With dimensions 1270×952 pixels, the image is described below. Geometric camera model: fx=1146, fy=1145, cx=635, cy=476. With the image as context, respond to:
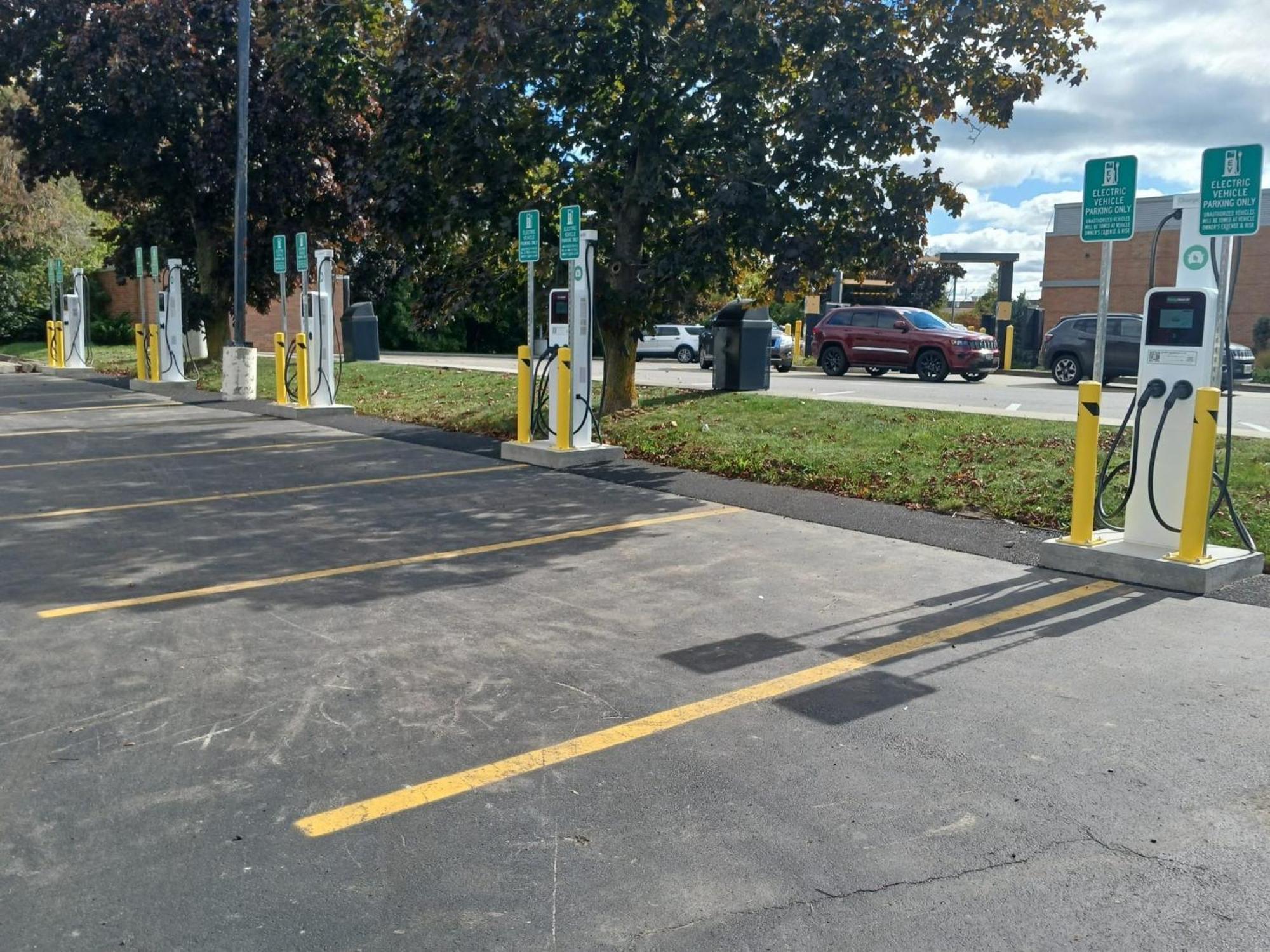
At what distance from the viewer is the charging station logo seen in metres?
7.07

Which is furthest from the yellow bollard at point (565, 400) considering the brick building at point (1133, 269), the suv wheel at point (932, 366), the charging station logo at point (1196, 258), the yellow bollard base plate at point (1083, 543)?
the brick building at point (1133, 269)

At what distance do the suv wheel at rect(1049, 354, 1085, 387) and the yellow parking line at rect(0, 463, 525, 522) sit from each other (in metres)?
15.0

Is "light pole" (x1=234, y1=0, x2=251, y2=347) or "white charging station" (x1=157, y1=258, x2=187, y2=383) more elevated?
"light pole" (x1=234, y1=0, x2=251, y2=347)

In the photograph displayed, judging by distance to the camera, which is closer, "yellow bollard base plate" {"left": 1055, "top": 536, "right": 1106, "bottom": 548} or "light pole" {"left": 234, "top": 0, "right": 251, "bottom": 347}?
"yellow bollard base plate" {"left": 1055, "top": 536, "right": 1106, "bottom": 548}

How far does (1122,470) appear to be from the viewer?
922 cm

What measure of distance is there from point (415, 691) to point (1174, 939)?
3141 millimetres

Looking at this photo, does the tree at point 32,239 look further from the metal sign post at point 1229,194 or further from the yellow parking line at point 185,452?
the metal sign post at point 1229,194

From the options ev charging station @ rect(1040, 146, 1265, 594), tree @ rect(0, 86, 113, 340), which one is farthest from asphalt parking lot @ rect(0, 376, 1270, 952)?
tree @ rect(0, 86, 113, 340)

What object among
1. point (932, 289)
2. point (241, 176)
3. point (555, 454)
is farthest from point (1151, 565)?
point (932, 289)

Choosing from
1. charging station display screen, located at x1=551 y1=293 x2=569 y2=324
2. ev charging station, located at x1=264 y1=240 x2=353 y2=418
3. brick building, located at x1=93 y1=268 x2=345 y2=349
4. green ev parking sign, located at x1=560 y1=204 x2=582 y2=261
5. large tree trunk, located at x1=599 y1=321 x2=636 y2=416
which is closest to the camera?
green ev parking sign, located at x1=560 y1=204 x2=582 y2=261

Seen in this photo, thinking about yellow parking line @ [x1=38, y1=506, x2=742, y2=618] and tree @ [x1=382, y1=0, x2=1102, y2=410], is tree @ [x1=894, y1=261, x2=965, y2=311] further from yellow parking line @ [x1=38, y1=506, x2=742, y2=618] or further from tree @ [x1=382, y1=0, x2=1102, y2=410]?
yellow parking line @ [x1=38, y1=506, x2=742, y2=618]

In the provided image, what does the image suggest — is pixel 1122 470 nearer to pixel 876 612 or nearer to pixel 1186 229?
pixel 1186 229

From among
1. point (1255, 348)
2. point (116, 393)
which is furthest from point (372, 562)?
point (1255, 348)

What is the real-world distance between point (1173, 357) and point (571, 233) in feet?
21.0
